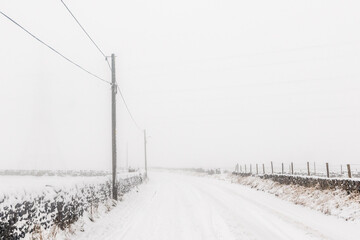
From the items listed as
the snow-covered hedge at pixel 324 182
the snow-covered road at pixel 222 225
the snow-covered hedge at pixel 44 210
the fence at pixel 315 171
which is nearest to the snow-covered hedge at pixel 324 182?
the snow-covered hedge at pixel 324 182

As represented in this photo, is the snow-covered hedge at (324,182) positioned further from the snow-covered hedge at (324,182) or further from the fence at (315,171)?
the fence at (315,171)

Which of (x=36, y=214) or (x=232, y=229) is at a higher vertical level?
(x=36, y=214)

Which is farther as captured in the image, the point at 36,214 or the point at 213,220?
the point at 213,220

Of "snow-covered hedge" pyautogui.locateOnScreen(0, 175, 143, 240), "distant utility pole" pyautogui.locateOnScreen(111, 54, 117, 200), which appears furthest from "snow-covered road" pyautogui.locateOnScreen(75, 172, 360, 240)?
"distant utility pole" pyautogui.locateOnScreen(111, 54, 117, 200)

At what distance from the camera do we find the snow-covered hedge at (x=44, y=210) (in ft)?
21.3

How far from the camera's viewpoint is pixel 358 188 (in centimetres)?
1168

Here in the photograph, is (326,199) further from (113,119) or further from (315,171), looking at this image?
(315,171)

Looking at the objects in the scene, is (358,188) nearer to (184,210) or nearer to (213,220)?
(213,220)

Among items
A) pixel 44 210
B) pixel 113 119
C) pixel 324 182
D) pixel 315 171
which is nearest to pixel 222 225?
pixel 44 210

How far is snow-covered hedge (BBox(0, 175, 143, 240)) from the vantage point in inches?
255

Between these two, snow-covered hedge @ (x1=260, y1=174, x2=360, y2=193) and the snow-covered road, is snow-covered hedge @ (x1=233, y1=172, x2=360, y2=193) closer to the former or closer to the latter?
snow-covered hedge @ (x1=260, y1=174, x2=360, y2=193)

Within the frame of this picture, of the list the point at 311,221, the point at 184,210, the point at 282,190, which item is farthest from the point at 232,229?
the point at 282,190

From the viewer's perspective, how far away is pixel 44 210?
316 inches

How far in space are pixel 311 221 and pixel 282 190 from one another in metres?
8.57
